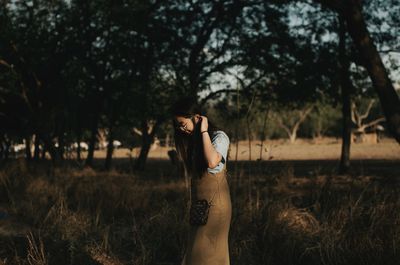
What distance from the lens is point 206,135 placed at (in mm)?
3084

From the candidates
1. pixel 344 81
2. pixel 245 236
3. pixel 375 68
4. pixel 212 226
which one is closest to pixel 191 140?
pixel 212 226

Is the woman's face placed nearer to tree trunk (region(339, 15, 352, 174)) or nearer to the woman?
the woman

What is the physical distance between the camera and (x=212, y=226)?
3.30m

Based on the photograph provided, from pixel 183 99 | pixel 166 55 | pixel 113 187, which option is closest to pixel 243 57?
pixel 166 55

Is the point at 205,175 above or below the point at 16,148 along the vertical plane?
below

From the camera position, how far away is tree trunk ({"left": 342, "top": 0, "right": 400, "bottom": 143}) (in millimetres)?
6277

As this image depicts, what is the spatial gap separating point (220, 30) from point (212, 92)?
2509 millimetres

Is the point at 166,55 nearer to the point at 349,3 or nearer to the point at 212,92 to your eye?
the point at 212,92

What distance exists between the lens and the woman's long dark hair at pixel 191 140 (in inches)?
124

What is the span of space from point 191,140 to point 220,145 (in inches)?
8.6

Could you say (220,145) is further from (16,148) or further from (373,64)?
(16,148)

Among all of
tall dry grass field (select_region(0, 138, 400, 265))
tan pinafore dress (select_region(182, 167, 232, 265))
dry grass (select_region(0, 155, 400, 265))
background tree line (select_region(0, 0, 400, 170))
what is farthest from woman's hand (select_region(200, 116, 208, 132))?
background tree line (select_region(0, 0, 400, 170))

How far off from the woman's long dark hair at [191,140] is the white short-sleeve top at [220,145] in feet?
0.16

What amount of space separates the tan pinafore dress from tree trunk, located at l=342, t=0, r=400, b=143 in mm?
3764
